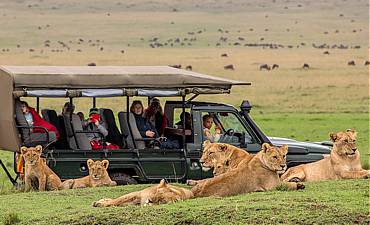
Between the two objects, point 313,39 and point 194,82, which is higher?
point 313,39

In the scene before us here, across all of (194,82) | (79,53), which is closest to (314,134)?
(194,82)

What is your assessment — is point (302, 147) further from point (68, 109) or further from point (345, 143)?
point (68, 109)

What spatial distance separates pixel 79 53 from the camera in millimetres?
65188

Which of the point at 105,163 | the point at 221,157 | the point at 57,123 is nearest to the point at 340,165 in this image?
the point at 221,157

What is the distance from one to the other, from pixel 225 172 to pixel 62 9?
3330 inches

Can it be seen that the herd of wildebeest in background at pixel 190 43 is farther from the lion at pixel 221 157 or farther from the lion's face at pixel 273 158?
the lion's face at pixel 273 158

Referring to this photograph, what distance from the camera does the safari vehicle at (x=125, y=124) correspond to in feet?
42.9

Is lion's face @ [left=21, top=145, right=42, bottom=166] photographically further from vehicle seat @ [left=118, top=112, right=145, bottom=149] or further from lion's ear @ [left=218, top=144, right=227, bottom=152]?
lion's ear @ [left=218, top=144, right=227, bottom=152]

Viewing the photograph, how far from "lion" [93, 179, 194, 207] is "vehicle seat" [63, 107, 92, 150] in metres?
2.86

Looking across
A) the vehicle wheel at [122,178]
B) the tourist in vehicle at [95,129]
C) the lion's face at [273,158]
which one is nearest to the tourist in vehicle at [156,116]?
the tourist in vehicle at [95,129]

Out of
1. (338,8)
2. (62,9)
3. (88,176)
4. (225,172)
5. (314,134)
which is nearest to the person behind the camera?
(225,172)

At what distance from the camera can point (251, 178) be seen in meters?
11.1

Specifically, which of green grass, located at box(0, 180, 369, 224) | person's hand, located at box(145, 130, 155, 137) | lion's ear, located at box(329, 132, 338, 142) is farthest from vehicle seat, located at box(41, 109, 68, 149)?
lion's ear, located at box(329, 132, 338, 142)

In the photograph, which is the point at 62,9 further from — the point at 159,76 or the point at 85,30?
the point at 159,76
